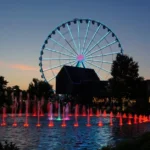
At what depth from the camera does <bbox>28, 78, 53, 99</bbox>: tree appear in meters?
98.2

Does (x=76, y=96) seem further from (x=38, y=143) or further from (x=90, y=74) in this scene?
(x=38, y=143)

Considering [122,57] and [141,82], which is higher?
[122,57]

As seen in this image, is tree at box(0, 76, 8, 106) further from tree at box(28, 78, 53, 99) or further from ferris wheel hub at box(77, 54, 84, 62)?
tree at box(28, 78, 53, 99)

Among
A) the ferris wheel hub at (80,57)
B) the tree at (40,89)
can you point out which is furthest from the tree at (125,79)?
the tree at (40,89)

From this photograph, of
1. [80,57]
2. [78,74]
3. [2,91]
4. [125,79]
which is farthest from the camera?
[78,74]

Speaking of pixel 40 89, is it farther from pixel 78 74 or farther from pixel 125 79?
pixel 125 79

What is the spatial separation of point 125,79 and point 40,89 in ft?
151

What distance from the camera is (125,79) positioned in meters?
55.2

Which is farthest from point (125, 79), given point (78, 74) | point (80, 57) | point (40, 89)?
point (40, 89)

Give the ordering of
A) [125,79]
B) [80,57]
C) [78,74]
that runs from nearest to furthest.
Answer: [125,79], [80,57], [78,74]

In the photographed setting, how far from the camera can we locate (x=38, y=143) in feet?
61.2

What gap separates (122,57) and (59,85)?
42.8 metres

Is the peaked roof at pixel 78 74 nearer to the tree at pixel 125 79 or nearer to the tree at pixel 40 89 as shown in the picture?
the tree at pixel 40 89

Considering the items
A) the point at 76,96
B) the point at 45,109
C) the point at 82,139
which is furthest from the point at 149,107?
the point at 76,96
